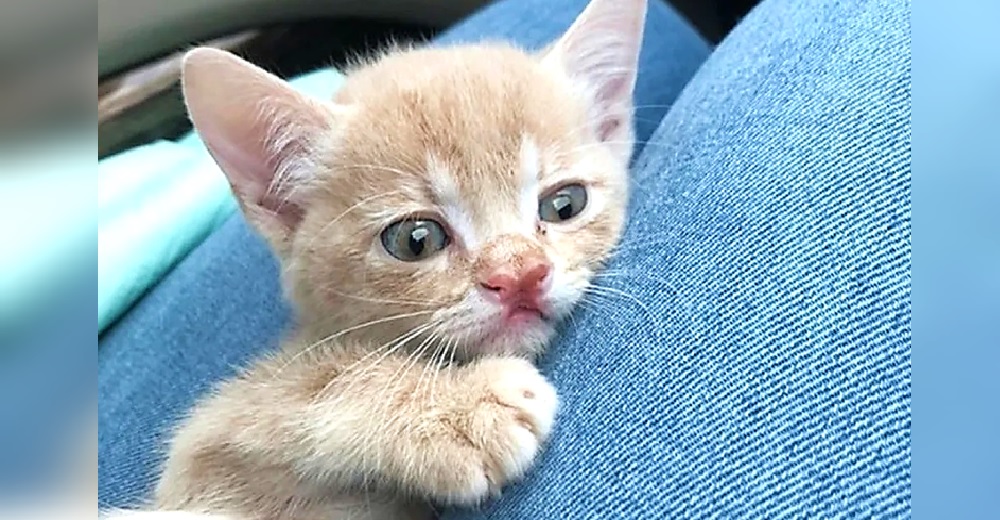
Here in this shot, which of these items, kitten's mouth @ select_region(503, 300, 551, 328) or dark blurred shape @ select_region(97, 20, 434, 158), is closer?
kitten's mouth @ select_region(503, 300, 551, 328)

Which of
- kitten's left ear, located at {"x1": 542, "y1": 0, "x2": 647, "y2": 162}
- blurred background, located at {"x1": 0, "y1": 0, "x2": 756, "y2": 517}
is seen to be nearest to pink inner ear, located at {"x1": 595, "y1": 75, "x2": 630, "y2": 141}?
kitten's left ear, located at {"x1": 542, "y1": 0, "x2": 647, "y2": 162}

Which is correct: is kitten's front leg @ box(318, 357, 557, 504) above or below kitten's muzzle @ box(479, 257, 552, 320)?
below

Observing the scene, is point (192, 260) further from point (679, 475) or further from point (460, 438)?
point (679, 475)

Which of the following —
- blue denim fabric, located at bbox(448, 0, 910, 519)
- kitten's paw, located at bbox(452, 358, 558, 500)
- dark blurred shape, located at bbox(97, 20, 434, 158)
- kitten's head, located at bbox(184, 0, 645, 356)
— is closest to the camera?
blue denim fabric, located at bbox(448, 0, 910, 519)

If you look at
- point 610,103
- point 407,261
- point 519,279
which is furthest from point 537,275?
point 610,103

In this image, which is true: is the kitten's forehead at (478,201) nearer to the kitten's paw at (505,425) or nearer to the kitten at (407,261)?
the kitten at (407,261)

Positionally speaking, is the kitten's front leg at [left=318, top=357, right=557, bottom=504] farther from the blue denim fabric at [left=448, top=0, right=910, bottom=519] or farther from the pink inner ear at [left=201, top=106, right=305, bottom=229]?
the pink inner ear at [left=201, top=106, right=305, bottom=229]
